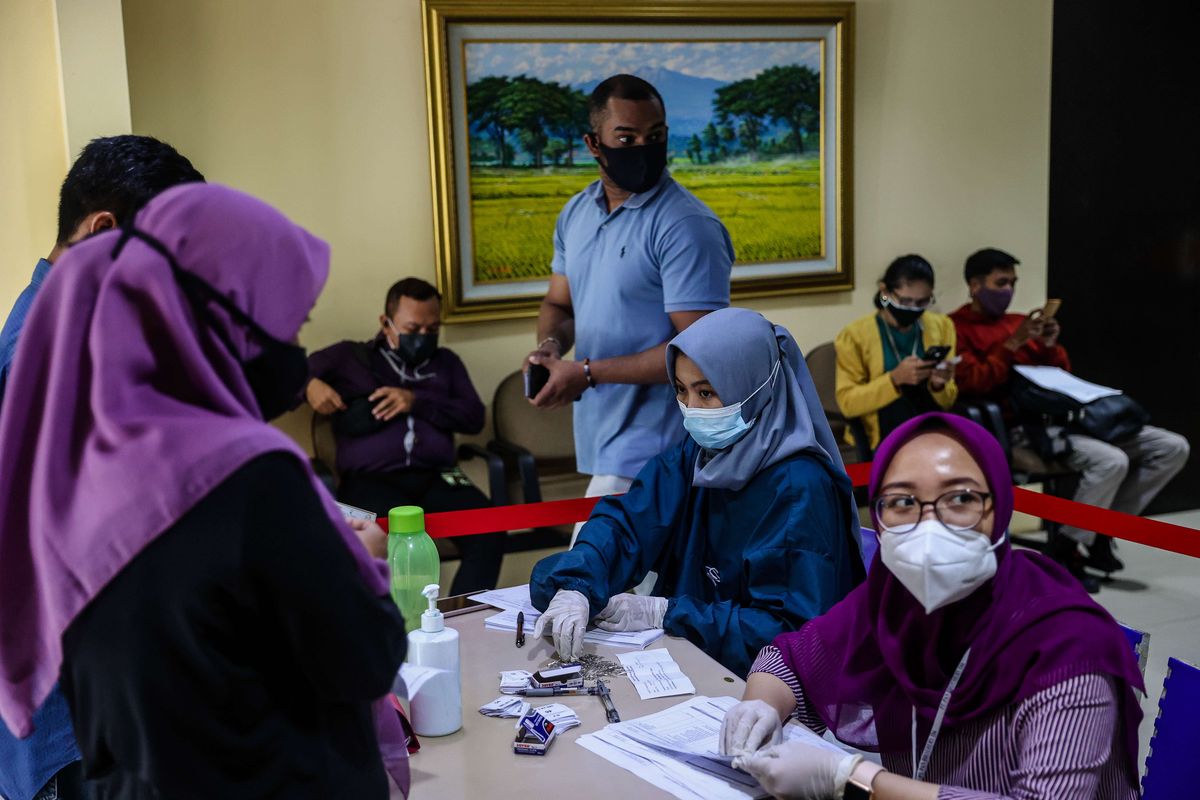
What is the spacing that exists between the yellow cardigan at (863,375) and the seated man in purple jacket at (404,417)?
59.1 inches

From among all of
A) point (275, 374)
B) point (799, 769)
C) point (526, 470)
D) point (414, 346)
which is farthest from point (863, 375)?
point (275, 374)

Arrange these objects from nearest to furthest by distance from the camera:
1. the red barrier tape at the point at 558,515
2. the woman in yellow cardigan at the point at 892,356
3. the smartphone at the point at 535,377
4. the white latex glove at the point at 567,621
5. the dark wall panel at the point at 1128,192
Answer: the white latex glove at the point at 567,621
the red barrier tape at the point at 558,515
the smartphone at the point at 535,377
the woman in yellow cardigan at the point at 892,356
the dark wall panel at the point at 1128,192

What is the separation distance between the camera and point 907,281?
4574 millimetres

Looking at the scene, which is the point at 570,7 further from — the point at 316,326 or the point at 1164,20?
the point at 1164,20

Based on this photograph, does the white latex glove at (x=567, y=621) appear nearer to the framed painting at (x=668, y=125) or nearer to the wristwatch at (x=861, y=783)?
Answer: the wristwatch at (x=861, y=783)

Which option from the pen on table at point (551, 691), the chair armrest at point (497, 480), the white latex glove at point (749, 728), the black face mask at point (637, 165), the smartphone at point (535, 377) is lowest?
the chair armrest at point (497, 480)

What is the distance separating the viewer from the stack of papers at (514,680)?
1798mm

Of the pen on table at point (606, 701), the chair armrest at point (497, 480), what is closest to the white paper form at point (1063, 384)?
the chair armrest at point (497, 480)

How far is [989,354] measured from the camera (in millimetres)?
4781

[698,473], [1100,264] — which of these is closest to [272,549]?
[698,473]

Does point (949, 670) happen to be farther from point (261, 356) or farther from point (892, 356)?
point (892, 356)

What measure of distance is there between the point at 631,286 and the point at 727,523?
840mm

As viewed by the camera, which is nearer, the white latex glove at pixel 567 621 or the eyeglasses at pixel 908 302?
the white latex glove at pixel 567 621

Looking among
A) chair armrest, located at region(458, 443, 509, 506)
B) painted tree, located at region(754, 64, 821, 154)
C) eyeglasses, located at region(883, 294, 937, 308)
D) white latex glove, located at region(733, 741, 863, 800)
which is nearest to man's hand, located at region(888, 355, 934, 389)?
eyeglasses, located at region(883, 294, 937, 308)
